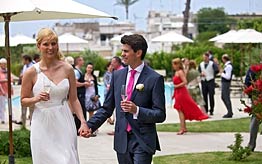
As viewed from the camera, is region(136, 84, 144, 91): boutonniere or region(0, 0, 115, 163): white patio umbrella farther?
region(0, 0, 115, 163): white patio umbrella

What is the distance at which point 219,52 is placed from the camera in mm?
40344

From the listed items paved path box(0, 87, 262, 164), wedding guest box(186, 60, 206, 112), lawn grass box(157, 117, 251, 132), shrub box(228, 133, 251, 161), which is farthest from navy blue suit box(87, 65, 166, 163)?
wedding guest box(186, 60, 206, 112)

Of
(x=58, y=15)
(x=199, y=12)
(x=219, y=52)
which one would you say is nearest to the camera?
(x=58, y=15)

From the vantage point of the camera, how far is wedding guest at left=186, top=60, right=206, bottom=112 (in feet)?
62.7

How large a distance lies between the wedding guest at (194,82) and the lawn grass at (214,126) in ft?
5.39

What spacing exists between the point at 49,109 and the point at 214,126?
1044cm

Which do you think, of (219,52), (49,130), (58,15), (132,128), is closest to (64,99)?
(49,130)

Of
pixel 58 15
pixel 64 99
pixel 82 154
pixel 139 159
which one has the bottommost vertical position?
pixel 82 154

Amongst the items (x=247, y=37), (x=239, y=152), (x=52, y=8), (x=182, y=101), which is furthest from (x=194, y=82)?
(x=52, y=8)

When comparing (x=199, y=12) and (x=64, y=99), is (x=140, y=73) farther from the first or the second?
(x=199, y=12)

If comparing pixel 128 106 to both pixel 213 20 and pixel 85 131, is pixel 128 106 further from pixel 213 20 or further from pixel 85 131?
pixel 213 20

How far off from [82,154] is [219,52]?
2882cm

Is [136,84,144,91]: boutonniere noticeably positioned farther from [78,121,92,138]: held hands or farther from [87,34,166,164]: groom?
[78,121,92,138]: held hands

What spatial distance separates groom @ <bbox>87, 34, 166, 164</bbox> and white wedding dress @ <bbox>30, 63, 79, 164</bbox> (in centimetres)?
56
